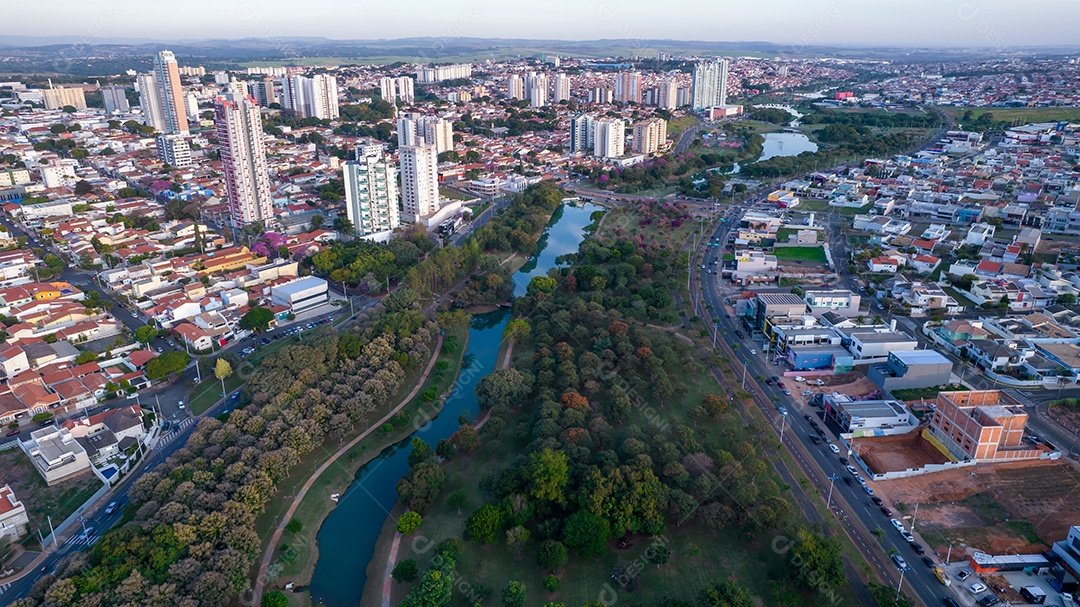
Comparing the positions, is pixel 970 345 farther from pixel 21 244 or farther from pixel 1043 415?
pixel 21 244

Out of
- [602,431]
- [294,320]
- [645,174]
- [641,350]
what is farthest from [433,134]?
[602,431]

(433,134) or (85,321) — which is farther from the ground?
(433,134)

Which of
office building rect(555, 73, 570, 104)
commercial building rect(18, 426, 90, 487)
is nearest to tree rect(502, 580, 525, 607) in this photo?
commercial building rect(18, 426, 90, 487)

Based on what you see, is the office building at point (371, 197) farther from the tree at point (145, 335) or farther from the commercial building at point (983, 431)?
the commercial building at point (983, 431)

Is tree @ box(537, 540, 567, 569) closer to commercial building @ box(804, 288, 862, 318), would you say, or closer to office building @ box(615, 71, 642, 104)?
commercial building @ box(804, 288, 862, 318)

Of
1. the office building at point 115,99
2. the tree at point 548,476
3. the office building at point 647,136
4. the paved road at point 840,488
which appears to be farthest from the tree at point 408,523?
the office building at point 115,99

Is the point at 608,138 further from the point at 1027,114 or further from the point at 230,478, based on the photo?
the point at 1027,114
